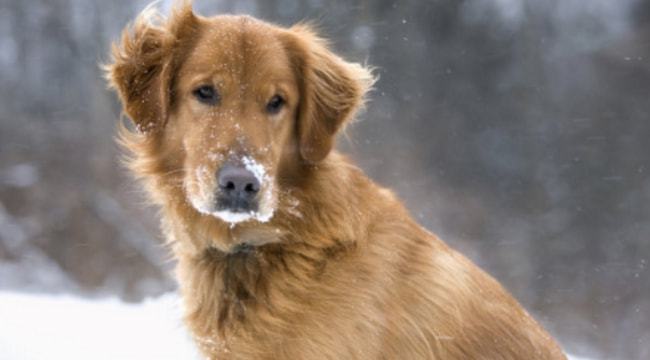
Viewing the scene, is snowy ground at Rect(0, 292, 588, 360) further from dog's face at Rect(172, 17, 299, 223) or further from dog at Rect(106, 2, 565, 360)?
dog's face at Rect(172, 17, 299, 223)

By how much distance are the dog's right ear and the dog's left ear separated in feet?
1.78

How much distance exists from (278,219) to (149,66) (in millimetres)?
973

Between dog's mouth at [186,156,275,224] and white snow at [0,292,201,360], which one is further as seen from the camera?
white snow at [0,292,201,360]

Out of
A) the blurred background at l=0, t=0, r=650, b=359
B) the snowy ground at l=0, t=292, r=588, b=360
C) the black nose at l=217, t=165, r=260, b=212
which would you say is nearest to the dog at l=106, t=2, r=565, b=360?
the black nose at l=217, t=165, r=260, b=212

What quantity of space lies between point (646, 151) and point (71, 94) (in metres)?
7.67

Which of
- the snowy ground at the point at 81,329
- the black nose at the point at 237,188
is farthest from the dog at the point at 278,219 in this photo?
the snowy ground at the point at 81,329

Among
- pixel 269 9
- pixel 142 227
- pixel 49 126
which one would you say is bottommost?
pixel 142 227

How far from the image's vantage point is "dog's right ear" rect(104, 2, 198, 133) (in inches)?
182

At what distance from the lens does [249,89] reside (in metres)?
4.43

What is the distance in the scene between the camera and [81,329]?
9.66m

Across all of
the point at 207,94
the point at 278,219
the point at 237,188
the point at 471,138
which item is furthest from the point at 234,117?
the point at 471,138

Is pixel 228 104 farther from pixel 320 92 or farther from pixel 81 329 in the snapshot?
pixel 81 329

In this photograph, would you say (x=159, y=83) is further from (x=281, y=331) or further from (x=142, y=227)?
(x=142, y=227)

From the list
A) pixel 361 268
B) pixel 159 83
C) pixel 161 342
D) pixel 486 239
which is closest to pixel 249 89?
pixel 159 83
